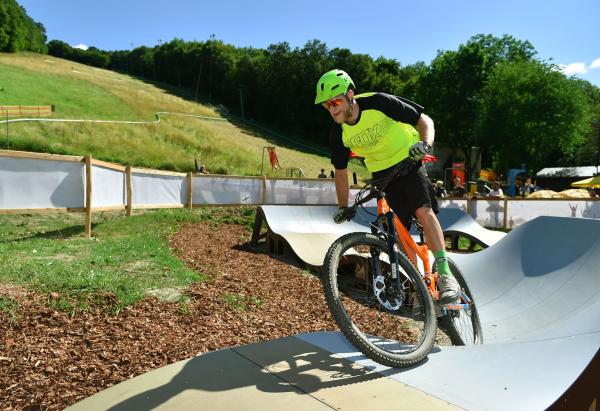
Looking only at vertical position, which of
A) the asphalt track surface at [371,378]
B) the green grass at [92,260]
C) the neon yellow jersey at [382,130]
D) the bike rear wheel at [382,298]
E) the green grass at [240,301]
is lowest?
the green grass at [240,301]

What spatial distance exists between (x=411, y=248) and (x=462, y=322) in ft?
3.98

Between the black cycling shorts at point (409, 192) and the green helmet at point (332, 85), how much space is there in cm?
80

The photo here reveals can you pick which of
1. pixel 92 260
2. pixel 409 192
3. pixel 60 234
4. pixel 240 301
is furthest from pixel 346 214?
pixel 60 234

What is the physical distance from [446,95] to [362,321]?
5945 cm

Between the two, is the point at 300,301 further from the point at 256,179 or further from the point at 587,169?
the point at 587,169

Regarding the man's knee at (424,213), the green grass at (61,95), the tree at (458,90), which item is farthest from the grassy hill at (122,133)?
the man's knee at (424,213)

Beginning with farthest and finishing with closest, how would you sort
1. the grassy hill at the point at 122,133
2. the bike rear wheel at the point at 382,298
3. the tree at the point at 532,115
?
the tree at the point at 532,115 → the grassy hill at the point at 122,133 → the bike rear wheel at the point at 382,298

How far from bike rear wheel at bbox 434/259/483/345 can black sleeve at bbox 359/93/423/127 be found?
4.68ft

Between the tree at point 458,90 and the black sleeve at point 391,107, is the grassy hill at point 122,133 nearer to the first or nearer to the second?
the tree at point 458,90

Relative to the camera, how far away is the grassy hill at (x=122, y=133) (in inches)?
1369

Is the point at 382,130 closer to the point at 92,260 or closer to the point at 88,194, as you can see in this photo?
the point at 92,260

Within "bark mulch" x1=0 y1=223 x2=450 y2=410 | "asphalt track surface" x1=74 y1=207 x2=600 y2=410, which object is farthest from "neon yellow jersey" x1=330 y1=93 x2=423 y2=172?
"bark mulch" x1=0 y1=223 x2=450 y2=410

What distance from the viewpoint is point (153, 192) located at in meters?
13.8

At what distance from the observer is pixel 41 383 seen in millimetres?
3553
